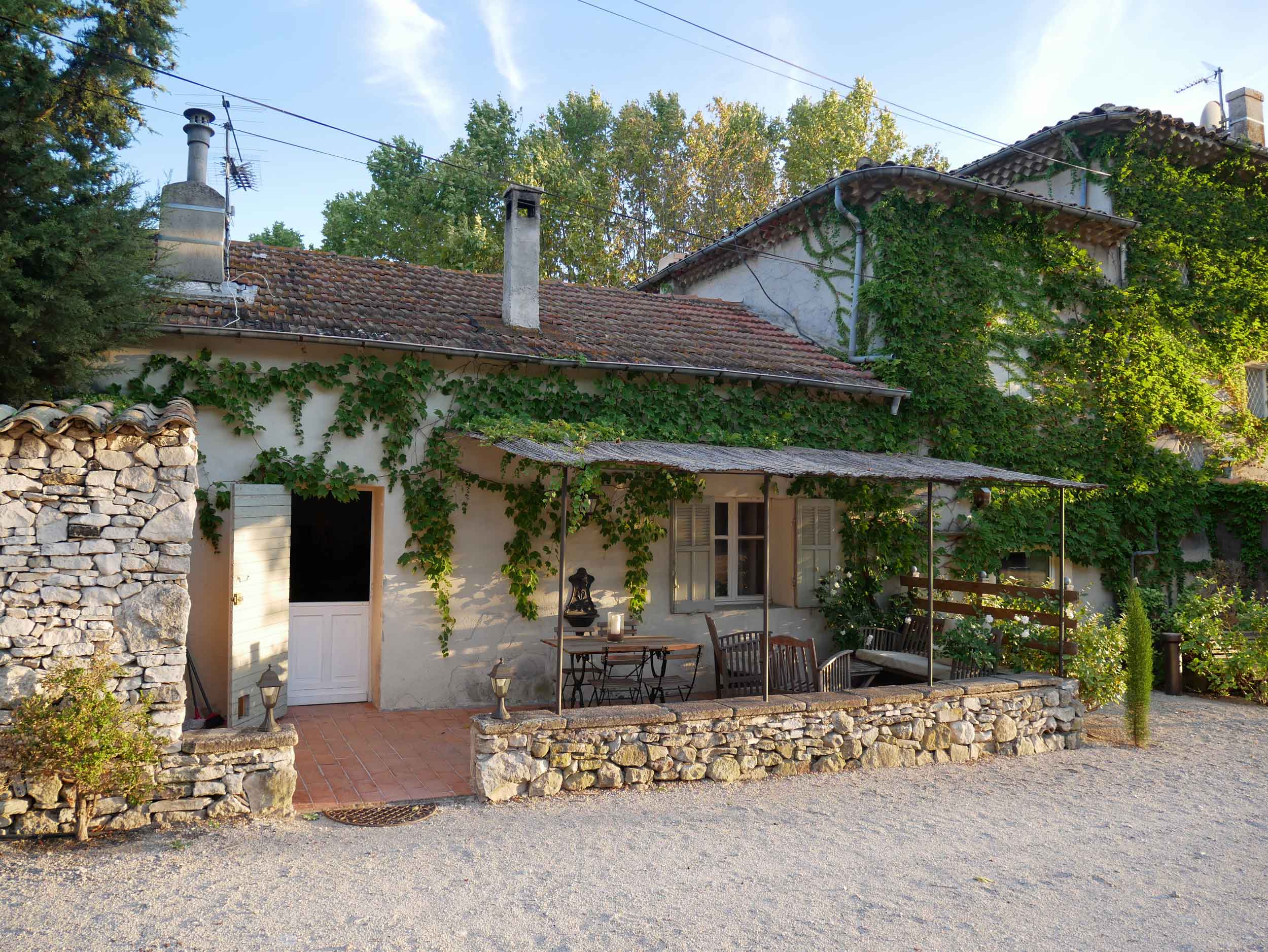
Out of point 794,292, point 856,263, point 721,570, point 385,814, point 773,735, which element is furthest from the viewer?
point 794,292

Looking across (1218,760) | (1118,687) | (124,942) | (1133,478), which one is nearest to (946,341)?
(1133,478)

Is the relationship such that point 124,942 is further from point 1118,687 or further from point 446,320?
point 1118,687

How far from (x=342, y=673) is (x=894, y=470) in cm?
536

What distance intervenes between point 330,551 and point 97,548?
338cm

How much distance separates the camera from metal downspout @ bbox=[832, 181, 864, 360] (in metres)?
10.6

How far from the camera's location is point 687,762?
6.11 metres

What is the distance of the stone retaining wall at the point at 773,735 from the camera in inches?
223

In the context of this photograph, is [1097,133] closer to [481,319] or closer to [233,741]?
[481,319]

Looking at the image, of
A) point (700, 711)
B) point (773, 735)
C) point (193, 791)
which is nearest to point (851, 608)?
point (773, 735)

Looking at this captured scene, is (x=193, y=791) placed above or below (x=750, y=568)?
below

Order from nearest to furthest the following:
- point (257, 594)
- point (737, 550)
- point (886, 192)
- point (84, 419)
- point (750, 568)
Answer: point (84, 419) < point (257, 594) < point (737, 550) < point (750, 568) < point (886, 192)

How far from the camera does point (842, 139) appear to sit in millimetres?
22453

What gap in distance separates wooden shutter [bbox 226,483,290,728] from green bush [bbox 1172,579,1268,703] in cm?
980

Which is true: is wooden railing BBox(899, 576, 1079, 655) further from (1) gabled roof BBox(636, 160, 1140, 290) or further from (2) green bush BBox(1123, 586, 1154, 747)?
(1) gabled roof BBox(636, 160, 1140, 290)
